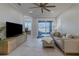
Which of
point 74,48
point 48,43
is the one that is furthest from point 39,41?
point 74,48

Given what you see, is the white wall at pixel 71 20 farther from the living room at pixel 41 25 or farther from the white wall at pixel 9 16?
the white wall at pixel 9 16

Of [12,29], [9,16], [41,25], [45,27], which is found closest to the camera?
[45,27]

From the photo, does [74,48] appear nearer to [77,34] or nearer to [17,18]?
[77,34]

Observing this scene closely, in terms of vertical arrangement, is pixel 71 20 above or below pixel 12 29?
above

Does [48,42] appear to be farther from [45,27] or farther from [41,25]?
[45,27]

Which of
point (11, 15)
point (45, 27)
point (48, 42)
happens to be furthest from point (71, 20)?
point (11, 15)

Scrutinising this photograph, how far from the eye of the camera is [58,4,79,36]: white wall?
13.9 ft

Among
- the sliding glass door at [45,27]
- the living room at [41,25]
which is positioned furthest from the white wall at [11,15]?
the sliding glass door at [45,27]

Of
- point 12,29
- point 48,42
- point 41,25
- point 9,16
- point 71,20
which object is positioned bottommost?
point 48,42

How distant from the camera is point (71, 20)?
4363 mm

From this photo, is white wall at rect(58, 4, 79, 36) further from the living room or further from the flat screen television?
the flat screen television

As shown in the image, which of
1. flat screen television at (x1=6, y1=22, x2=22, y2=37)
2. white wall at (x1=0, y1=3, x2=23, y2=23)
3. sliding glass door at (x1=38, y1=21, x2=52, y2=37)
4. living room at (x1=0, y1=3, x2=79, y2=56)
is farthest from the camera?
flat screen television at (x1=6, y1=22, x2=22, y2=37)

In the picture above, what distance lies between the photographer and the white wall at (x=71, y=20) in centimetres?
422

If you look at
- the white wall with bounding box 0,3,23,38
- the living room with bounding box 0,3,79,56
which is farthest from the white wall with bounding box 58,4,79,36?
the white wall with bounding box 0,3,23,38
